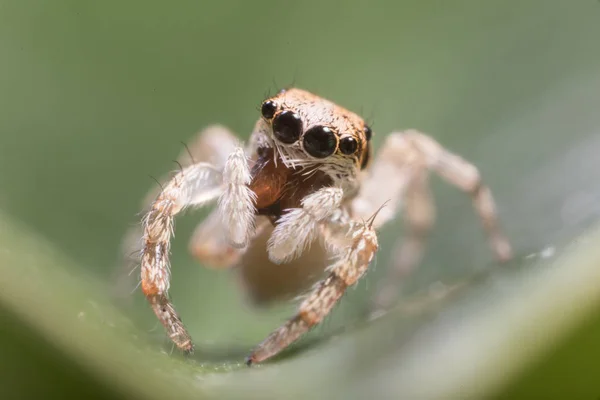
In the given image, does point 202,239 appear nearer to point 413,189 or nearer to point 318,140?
point 318,140

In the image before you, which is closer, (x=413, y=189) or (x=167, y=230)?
(x=167, y=230)

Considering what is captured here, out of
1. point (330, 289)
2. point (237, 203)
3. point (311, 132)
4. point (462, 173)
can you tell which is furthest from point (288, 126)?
point (462, 173)

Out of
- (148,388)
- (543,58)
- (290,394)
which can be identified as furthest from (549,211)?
(148,388)

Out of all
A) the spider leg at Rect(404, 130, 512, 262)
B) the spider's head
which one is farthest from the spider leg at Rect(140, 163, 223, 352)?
the spider leg at Rect(404, 130, 512, 262)

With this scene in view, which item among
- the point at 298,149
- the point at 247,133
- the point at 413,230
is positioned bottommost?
the point at 413,230

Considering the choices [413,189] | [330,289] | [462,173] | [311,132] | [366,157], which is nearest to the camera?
[330,289]

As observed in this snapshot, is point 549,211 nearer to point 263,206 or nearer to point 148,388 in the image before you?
point 263,206

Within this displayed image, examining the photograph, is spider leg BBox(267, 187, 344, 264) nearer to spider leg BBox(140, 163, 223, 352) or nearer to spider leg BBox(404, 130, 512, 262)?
spider leg BBox(140, 163, 223, 352)

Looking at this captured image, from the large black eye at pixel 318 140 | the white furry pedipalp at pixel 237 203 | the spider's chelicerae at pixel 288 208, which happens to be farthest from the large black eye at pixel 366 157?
the white furry pedipalp at pixel 237 203
